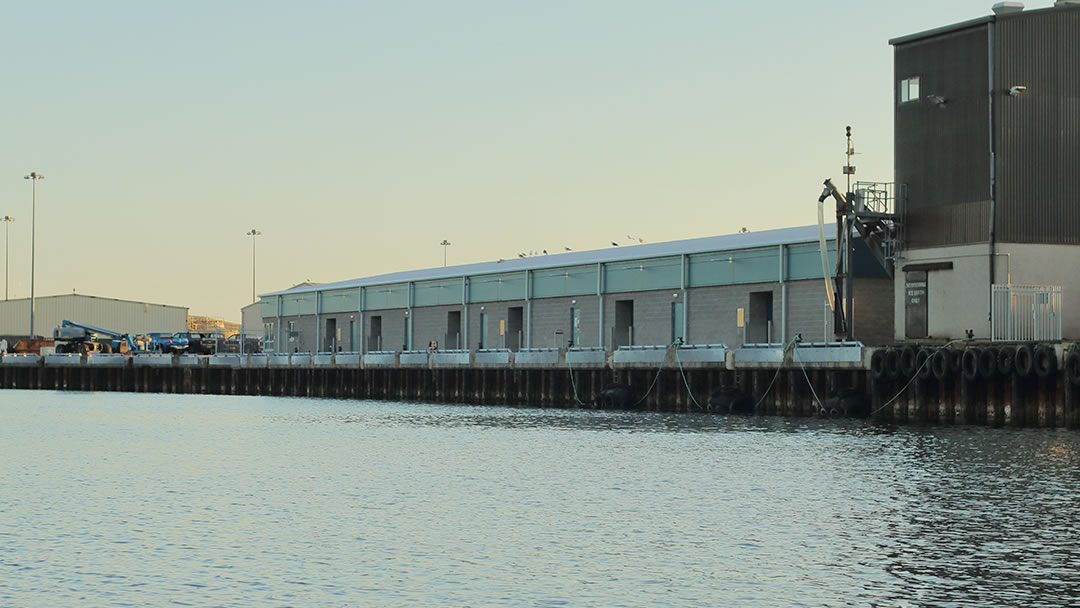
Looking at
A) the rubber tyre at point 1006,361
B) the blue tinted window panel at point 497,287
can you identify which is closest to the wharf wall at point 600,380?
the rubber tyre at point 1006,361

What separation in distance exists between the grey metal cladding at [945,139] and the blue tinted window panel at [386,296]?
151ft

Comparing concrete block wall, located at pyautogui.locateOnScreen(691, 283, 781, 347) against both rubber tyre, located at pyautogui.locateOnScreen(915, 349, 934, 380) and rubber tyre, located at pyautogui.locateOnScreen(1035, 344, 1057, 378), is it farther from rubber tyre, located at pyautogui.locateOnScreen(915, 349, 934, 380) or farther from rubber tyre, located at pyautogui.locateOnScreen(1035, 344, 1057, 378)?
rubber tyre, located at pyautogui.locateOnScreen(1035, 344, 1057, 378)

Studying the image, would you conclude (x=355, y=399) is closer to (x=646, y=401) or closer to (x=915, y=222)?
(x=646, y=401)

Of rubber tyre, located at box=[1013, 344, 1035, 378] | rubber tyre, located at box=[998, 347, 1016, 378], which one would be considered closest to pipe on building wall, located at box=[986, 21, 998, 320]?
rubber tyre, located at box=[998, 347, 1016, 378]

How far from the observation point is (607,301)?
267ft

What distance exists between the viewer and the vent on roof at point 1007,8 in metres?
57.0

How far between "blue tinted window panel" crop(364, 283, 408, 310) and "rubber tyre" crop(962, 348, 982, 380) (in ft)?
179

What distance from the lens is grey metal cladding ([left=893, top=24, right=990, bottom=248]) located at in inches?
2242

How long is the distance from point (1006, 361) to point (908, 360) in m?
5.05

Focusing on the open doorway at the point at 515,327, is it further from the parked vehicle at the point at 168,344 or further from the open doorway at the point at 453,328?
the parked vehicle at the point at 168,344

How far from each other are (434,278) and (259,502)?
67.3 metres

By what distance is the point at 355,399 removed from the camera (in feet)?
297

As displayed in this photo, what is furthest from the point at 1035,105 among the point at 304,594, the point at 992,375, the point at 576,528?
the point at 304,594

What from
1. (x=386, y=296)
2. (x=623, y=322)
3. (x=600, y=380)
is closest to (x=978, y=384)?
(x=600, y=380)
